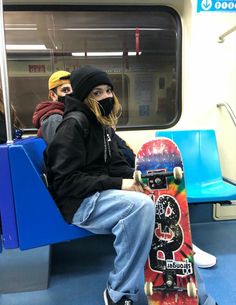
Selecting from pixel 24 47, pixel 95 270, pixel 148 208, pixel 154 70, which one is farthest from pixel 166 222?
pixel 24 47

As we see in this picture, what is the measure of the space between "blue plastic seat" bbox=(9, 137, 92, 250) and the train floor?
45 centimetres

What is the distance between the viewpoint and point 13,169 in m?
1.44

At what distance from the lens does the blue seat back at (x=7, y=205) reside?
1.42 m

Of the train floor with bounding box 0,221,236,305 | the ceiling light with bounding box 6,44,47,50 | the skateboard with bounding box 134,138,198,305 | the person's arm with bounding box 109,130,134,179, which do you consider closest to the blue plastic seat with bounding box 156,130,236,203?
the train floor with bounding box 0,221,236,305

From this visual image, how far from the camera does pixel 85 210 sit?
150 cm

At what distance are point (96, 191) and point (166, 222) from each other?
1.27ft

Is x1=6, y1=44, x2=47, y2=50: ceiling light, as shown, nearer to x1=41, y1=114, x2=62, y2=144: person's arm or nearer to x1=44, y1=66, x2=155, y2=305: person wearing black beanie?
x1=41, y1=114, x2=62, y2=144: person's arm

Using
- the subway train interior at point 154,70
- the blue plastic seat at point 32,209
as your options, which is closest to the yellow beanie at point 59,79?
the subway train interior at point 154,70

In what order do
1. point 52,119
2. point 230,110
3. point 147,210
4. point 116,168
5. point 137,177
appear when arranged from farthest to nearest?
point 230,110 < point 52,119 < point 116,168 < point 137,177 < point 147,210

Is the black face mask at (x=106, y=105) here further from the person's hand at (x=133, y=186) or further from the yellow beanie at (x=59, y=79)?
the yellow beanie at (x=59, y=79)

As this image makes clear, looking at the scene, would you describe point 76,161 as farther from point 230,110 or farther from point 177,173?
point 230,110

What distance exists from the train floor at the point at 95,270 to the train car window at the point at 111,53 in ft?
3.35

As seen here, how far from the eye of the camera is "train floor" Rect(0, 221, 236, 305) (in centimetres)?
173

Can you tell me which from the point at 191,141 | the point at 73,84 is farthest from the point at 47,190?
the point at 191,141
